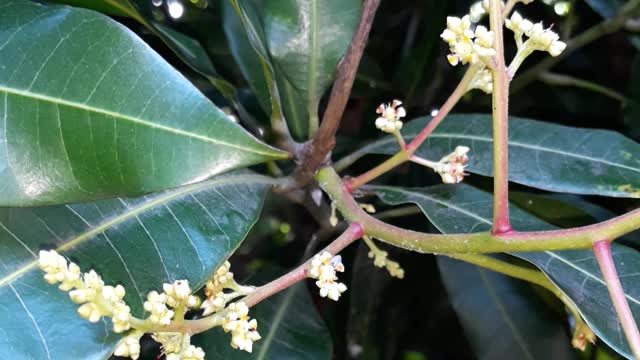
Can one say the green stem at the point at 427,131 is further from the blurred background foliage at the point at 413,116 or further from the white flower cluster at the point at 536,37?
the blurred background foliage at the point at 413,116

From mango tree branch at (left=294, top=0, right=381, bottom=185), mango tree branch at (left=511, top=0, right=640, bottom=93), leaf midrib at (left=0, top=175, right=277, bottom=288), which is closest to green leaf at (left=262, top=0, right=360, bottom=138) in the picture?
mango tree branch at (left=294, top=0, right=381, bottom=185)

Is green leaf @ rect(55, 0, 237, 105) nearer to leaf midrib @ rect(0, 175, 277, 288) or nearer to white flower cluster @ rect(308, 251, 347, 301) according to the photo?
leaf midrib @ rect(0, 175, 277, 288)

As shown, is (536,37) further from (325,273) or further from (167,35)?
(167,35)

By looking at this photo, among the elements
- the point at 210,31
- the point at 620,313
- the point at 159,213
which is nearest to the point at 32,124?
the point at 159,213

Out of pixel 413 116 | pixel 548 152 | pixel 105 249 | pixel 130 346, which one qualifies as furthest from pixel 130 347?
pixel 413 116

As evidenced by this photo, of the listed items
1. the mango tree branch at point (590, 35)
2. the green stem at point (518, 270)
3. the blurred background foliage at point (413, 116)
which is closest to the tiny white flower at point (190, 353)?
the green stem at point (518, 270)

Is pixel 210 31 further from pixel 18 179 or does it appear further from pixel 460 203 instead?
pixel 18 179

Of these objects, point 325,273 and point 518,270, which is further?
point 518,270
